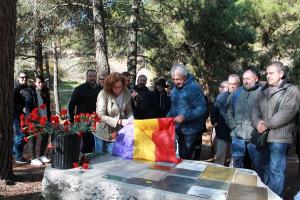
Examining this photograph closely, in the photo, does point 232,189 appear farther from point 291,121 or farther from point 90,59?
point 90,59

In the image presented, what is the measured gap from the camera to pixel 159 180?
377 centimetres

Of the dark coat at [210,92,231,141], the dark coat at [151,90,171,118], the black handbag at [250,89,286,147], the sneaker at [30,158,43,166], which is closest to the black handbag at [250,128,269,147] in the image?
the black handbag at [250,89,286,147]

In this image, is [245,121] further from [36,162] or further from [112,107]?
[36,162]

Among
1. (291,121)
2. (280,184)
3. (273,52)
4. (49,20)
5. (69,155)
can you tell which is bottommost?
A: (280,184)

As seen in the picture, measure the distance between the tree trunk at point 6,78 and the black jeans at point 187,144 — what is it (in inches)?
83.9

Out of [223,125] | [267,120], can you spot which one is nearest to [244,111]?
[267,120]

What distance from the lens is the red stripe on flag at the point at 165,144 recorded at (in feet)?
14.8

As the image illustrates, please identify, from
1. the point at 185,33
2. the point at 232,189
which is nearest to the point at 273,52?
the point at 185,33

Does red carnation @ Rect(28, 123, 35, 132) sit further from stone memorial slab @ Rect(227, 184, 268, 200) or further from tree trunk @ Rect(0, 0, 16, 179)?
stone memorial slab @ Rect(227, 184, 268, 200)

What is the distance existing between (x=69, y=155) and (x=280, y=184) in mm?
2452

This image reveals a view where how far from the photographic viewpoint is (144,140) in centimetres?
457

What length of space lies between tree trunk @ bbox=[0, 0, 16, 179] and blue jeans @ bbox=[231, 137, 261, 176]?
2908 mm

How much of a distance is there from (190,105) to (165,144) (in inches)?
27.2

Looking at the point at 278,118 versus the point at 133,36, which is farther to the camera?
the point at 133,36
